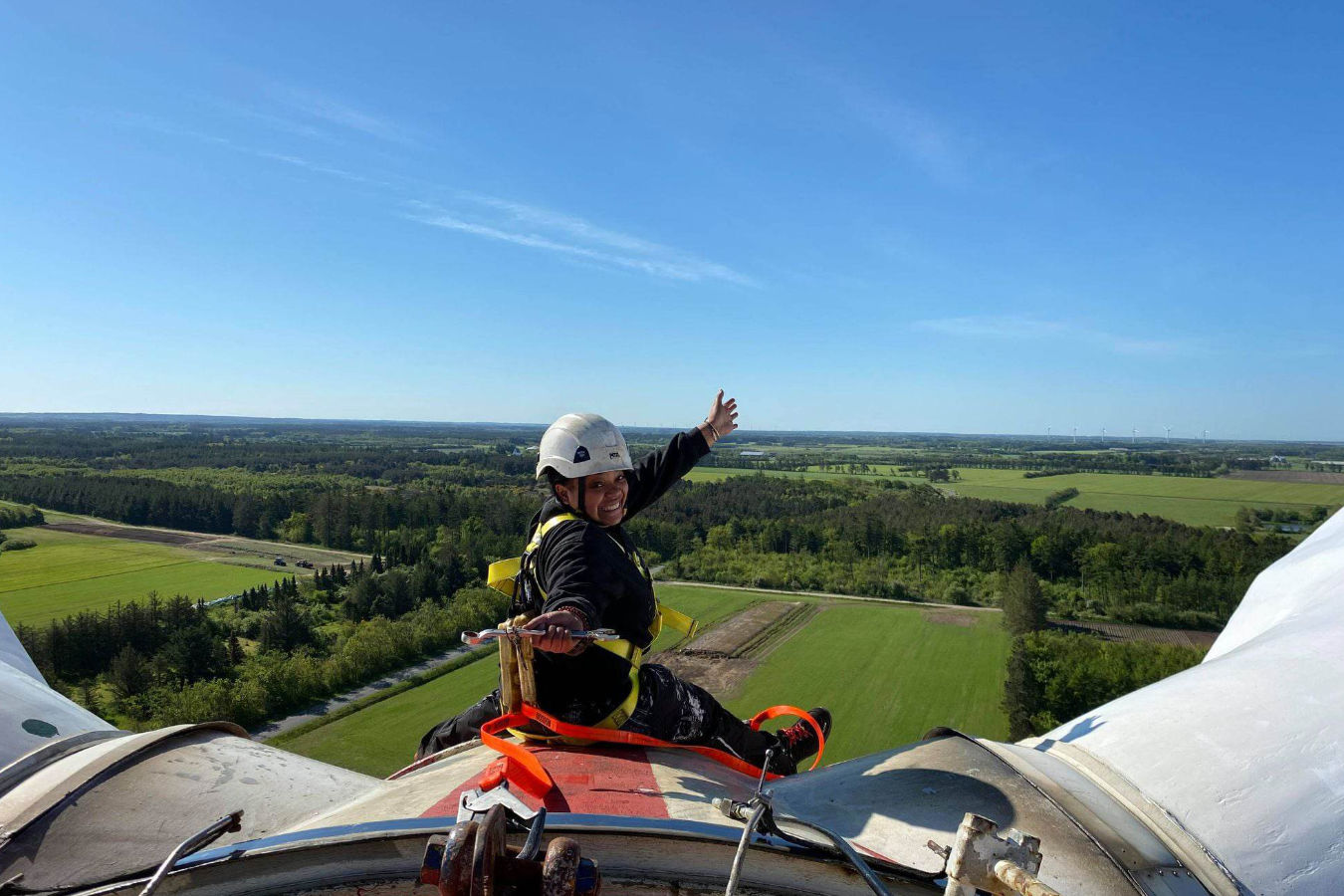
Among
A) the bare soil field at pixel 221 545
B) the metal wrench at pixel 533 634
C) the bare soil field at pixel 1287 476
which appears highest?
the metal wrench at pixel 533 634

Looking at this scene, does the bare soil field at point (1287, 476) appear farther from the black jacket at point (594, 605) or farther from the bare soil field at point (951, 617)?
the black jacket at point (594, 605)

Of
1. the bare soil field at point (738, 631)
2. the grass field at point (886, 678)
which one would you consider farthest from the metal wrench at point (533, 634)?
the bare soil field at point (738, 631)

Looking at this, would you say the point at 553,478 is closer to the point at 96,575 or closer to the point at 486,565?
the point at 486,565

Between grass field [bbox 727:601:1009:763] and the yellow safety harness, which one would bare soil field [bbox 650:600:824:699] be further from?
the yellow safety harness

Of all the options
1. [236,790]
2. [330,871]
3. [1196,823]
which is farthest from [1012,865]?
[236,790]

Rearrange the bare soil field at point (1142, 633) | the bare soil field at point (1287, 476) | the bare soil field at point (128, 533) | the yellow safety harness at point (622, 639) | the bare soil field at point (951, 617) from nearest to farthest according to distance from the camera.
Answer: the yellow safety harness at point (622, 639) → the bare soil field at point (1142, 633) → the bare soil field at point (951, 617) → the bare soil field at point (128, 533) → the bare soil field at point (1287, 476)

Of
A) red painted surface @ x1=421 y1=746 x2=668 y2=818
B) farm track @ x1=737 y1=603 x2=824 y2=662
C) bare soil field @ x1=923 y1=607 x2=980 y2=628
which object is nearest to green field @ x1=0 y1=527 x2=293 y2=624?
farm track @ x1=737 y1=603 x2=824 y2=662

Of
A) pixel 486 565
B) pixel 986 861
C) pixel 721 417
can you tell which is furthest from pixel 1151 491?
pixel 986 861
